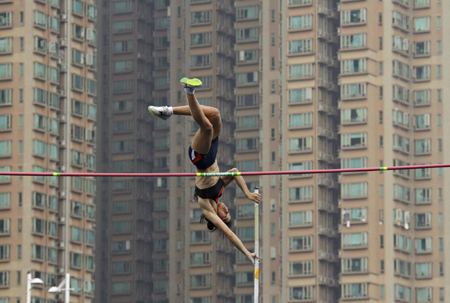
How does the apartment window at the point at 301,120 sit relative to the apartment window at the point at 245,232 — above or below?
above

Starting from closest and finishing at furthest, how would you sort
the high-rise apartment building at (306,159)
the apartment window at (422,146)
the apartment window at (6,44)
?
the apartment window at (6,44)
the high-rise apartment building at (306,159)
the apartment window at (422,146)

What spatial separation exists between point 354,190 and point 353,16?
774 inches

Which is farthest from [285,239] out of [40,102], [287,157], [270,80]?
[40,102]

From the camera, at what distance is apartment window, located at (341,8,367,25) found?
159125mm

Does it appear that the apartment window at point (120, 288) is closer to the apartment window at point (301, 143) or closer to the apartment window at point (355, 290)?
the apartment window at point (301, 143)

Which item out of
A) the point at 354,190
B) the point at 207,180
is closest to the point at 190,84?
the point at 207,180

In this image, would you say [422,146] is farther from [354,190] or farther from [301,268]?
[301,268]

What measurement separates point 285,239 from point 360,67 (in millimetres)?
21230

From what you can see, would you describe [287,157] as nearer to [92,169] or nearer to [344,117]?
[344,117]

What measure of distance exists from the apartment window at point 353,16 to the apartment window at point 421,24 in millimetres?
6399

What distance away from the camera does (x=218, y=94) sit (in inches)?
6767

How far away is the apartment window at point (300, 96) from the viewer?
161 m

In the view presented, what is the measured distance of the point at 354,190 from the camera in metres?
157

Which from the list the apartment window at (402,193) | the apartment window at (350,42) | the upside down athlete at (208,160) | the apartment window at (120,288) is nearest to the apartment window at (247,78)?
the apartment window at (350,42)
